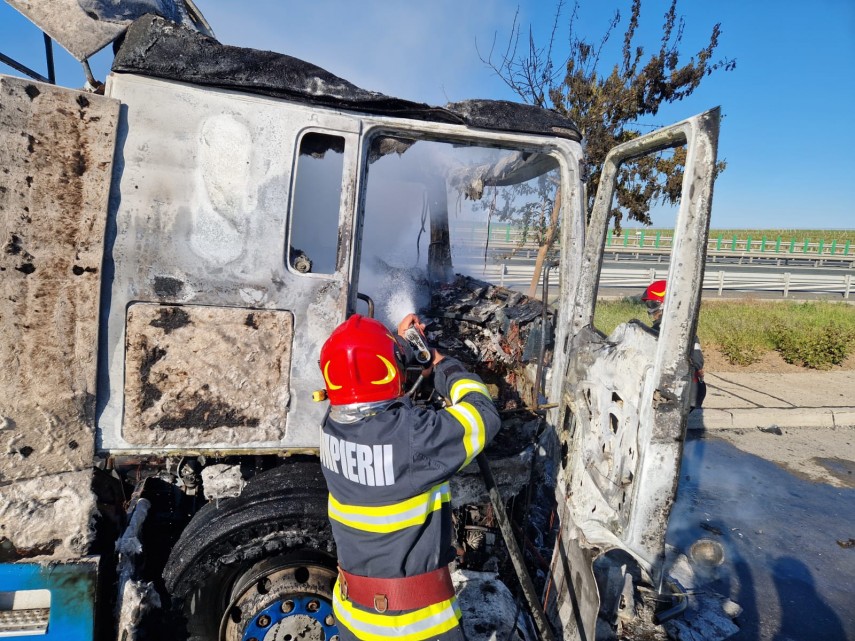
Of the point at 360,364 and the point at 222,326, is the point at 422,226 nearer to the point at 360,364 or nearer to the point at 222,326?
the point at 222,326

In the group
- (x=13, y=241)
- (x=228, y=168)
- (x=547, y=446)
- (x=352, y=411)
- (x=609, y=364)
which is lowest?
(x=547, y=446)

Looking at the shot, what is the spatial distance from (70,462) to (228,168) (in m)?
1.32

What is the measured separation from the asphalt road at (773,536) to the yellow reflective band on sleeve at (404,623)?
256 cm

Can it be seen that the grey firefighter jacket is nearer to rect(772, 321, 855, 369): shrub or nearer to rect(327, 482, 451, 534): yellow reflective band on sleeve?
rect(327, 482, 451, 534): yellow reflective band on sleeve

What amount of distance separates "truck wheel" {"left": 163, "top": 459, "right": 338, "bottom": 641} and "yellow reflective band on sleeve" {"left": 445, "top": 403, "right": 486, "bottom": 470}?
0.79 meters

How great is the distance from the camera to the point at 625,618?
2088mm

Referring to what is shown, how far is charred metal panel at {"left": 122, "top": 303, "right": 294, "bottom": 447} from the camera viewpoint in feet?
7.18

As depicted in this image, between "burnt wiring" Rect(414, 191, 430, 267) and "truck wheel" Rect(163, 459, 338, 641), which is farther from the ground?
"burnt wiring" Rect(414, 191, 430, 267)

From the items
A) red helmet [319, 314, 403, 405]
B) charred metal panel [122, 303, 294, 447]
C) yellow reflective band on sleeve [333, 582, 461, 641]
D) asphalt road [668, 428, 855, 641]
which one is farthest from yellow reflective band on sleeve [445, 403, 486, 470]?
asphalt road [668, 428, 855, 641]

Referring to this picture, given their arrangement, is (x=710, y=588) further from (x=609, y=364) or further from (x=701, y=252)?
(x=701, y=252)

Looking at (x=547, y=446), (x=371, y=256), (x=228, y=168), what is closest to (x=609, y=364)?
(x=547, y=446)

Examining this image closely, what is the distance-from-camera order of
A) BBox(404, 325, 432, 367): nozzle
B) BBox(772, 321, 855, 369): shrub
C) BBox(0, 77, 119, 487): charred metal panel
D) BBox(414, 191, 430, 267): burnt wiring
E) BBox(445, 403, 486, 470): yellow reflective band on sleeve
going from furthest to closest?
1. BBox(772, 321, 855, 369): shrub
2. BBox(414, 191, 430, 267): burnt wiring
3. BBox(404, 325, 432, 367): nozzle
4. BBox(445, 403, 486, 470): yellow reflective band on sleeve
5. BBox(0, 77, 119, 487): charred metal panel

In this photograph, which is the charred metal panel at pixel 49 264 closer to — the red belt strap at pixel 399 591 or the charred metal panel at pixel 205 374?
the charred metal panel at pixel 205 374

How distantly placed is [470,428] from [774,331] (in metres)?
11.2
